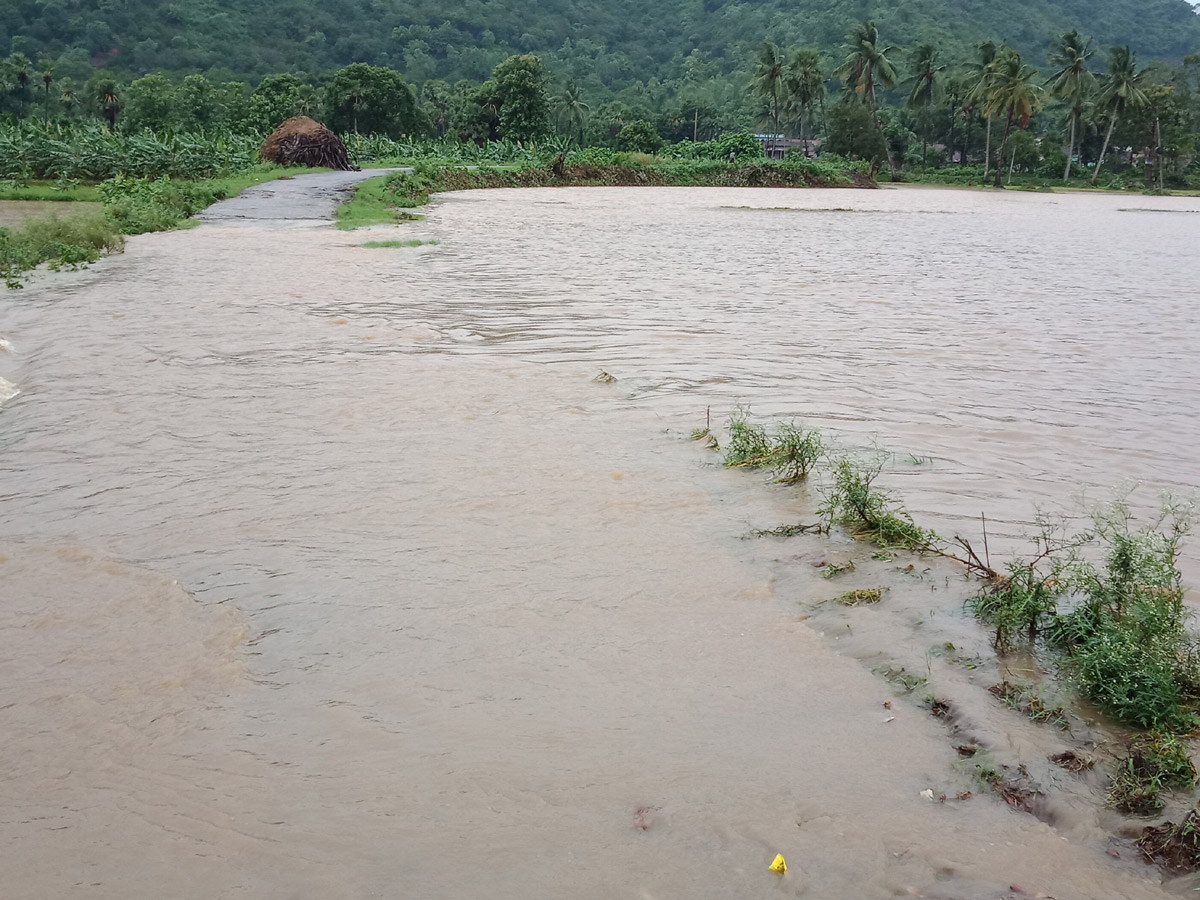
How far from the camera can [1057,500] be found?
5.62 metres

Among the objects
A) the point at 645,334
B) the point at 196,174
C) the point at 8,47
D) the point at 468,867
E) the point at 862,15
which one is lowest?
the point at 468,867

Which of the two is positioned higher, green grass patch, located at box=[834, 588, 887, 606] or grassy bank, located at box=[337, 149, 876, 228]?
grassy bank, located at box=[337, 149, 876, 228]

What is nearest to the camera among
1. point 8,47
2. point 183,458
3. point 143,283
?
point 183,458

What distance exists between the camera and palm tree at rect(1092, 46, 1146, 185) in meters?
66.9

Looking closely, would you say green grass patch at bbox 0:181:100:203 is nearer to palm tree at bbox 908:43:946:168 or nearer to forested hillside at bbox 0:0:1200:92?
forested hillside at bbox 0:0:1200:92

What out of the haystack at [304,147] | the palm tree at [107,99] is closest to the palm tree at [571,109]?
the palm tree at [107,99]

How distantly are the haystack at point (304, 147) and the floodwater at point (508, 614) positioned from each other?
30985mm

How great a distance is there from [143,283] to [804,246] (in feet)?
43.7

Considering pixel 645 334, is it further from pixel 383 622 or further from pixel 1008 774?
pixel 1008 774

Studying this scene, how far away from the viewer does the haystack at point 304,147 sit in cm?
3906

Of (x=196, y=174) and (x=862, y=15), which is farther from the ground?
(x=862, y=15)

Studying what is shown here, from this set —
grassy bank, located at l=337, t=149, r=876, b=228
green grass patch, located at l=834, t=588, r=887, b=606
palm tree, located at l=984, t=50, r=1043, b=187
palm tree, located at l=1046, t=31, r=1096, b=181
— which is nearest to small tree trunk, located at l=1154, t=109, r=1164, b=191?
palm tree, located at l=1046, t=31, r=1096, b=181

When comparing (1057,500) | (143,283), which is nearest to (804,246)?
(143,283)

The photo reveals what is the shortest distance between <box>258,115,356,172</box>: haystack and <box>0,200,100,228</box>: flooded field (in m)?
14.5
